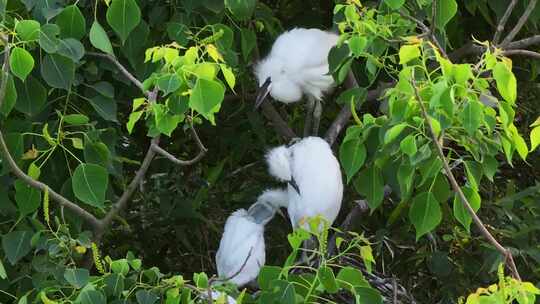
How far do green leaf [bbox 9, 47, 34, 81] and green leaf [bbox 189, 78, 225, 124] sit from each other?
0.71ft

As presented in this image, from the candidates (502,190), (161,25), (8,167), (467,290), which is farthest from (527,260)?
(8,167)

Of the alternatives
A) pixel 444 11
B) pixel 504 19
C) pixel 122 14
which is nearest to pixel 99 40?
pixel 122 14

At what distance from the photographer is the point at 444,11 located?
4.83 ft

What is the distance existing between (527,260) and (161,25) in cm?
82

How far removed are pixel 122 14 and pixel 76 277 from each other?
0.36 meters

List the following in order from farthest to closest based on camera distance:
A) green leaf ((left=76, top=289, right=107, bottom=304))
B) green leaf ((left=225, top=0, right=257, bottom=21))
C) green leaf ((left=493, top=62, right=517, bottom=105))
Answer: green leaf ((left=225, top=0, right=257, bottom=21))
green leaf ((left=76, top=289, right=107, bottom=304))
green leaf ((left=493, top=62, right=517, bottom=105))

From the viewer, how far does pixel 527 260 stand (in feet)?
6.50

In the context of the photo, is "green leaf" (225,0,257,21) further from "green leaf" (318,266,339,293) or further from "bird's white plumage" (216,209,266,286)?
"green leaf" (318,266,339,293)

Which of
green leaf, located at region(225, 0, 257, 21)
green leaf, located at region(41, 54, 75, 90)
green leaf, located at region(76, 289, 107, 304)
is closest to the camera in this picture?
green leaf, located at region(76, 289, 107, 304)

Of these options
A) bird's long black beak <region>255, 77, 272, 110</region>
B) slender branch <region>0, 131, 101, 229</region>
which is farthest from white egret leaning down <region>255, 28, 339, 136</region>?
slender branch <region>0, 131, 101, 229</region>

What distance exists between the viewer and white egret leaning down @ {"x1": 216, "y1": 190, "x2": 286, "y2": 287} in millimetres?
1750

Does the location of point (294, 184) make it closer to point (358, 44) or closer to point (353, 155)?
point (353, 155)

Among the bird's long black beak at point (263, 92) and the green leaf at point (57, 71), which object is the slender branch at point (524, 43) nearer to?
the bird's long black beak at point (263, 92)

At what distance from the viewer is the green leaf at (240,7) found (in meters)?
1.58
